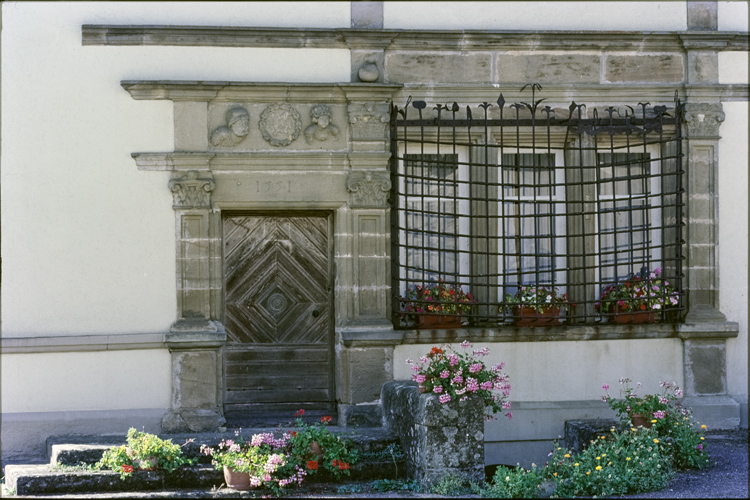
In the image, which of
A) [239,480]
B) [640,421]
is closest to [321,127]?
[239,480]

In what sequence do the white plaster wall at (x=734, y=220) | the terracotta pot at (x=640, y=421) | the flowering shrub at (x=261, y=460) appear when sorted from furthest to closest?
the white plaster wall at (x=734, y=220)
the terracotta pot at (x=640, y=421)
the flowering shrub at (x=261, y=460)

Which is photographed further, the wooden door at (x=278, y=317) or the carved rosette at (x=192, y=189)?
the wooden door at (x=278, y=317)

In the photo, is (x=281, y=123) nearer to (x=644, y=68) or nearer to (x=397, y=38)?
(x=397, y=38)

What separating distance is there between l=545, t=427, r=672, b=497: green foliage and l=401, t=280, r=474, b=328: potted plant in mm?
1762

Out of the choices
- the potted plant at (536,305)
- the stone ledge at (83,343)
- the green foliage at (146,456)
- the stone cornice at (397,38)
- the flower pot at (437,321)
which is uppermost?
the stone cornice at (397,38)

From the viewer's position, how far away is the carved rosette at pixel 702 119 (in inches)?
356

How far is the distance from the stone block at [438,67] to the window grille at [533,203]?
10.6 inches

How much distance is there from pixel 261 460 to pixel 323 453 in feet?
1.79

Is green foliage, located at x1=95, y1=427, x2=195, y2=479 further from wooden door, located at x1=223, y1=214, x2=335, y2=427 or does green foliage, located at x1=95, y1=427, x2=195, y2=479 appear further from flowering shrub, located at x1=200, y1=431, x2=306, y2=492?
wooden door, located at x1=223, y1=214, x2=335, y2=427

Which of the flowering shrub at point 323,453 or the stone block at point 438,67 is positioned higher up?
the stone block at point 438,67

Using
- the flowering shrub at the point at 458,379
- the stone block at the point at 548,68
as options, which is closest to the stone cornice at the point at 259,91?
the stone block at the point at 548,68

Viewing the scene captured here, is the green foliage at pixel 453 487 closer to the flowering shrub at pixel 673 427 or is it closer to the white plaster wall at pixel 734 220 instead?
the flowering shrub at pixel 673 427

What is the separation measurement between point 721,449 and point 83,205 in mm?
6008

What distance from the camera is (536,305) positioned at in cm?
881
